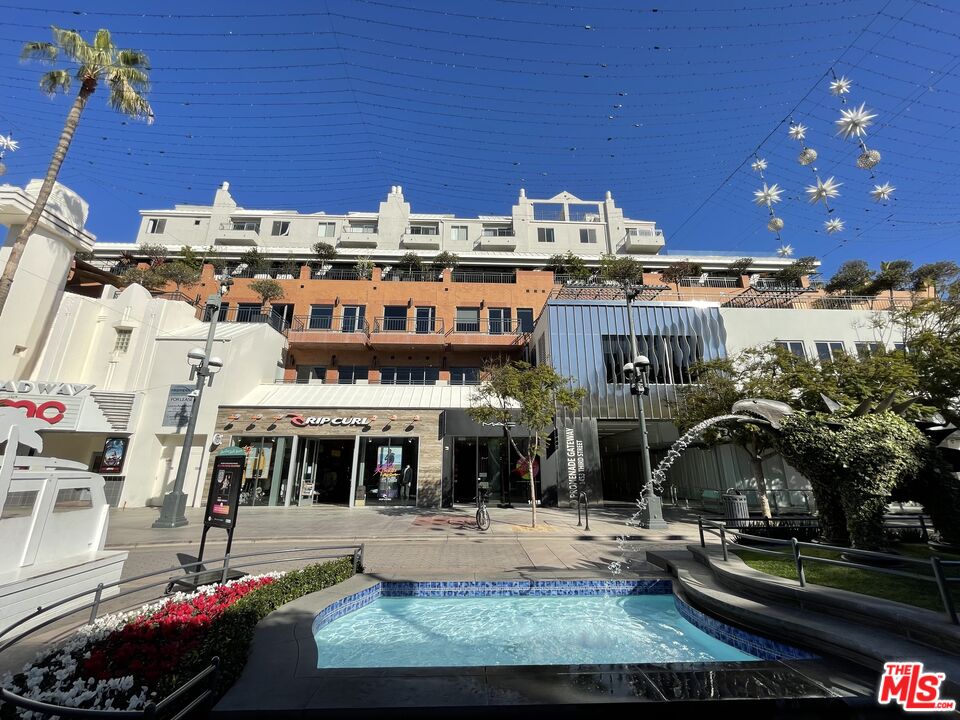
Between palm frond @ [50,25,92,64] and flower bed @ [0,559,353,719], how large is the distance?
20406 millimetres

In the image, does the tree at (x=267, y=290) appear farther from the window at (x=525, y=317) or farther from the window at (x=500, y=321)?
the window at (x=525, y=317)

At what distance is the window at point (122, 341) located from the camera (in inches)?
819

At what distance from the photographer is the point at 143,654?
3953 millimetres

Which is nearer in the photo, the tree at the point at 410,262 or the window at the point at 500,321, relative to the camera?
the window at the point at 500,321

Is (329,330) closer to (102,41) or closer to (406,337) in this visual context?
(406,337)

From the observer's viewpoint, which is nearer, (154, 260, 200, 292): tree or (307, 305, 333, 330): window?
(307, 305, 333, 330): window

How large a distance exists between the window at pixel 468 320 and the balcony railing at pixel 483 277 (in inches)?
119

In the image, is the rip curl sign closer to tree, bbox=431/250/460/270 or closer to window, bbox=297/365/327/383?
window, bbox=297/365/327/383

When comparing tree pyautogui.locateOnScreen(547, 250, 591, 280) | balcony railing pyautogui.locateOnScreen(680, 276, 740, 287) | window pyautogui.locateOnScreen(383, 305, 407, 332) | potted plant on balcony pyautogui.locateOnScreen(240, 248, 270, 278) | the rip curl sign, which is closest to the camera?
the rip curl sign

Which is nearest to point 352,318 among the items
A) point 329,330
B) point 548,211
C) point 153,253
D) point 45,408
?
point 329,330

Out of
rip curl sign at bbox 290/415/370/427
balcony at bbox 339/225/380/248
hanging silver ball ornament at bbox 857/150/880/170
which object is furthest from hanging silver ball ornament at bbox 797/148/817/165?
balcony at bbox 339/225/380/248

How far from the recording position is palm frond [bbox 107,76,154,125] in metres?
15.3

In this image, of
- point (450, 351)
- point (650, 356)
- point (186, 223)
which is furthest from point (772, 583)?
point (186, 223)

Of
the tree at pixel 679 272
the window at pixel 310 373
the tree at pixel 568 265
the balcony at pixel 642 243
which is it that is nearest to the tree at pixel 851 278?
the tree at pixel 679 272
